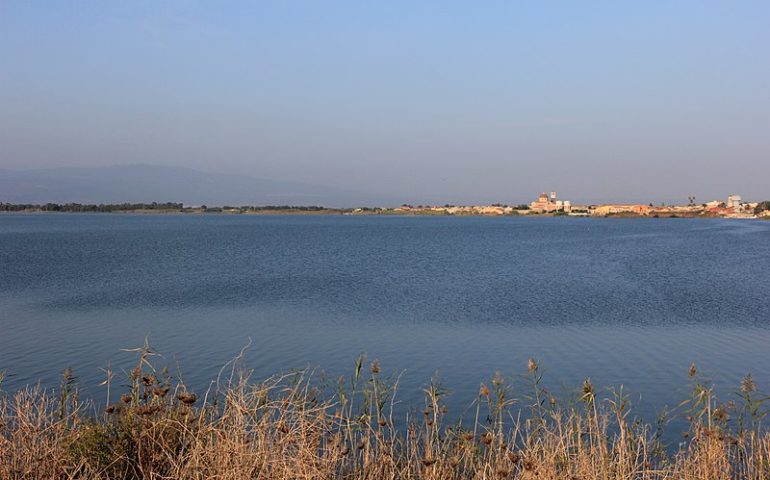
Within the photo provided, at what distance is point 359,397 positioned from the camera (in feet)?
42.2

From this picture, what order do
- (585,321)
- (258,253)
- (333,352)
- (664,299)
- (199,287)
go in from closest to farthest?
(333,352), (585,321), (664,299), (199,287), (258,253)

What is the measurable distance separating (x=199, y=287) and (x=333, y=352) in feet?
55.6

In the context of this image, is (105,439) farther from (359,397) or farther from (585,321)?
(585,321)

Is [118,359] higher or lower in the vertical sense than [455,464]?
lower

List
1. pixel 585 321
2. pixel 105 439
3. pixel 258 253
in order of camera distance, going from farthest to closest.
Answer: pixel 258 253 → pixel 585 321 → pixel 105 439

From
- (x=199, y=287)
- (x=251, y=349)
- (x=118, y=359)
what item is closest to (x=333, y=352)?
(x=251, y=349)

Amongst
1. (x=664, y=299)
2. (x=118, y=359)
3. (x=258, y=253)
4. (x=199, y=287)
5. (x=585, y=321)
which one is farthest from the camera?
(x=258, y=253)

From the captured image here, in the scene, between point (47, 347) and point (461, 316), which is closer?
point (47, 347)

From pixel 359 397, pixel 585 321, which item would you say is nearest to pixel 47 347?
pixel 359 397

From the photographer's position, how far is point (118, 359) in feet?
56.9

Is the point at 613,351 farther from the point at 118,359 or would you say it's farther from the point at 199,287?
the point at 199,287

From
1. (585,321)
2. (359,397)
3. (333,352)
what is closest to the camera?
(359,397)

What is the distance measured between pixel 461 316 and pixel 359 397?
12.7 meters

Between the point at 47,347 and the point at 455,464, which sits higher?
the point at 455,464
